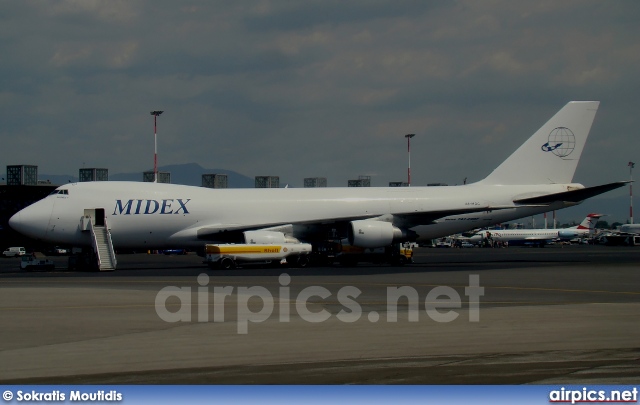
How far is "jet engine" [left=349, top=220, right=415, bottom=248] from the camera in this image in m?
47.6

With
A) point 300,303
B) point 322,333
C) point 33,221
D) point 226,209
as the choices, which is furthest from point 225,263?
point 322,333

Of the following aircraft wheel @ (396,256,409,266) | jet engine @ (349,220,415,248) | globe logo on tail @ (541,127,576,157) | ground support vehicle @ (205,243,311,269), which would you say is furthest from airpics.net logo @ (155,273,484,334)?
globe logo on tail @ (541,127,576,157)

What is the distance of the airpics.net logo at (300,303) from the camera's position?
20.5 meters

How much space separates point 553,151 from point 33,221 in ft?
112

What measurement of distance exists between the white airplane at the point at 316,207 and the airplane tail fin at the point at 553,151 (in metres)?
0.07

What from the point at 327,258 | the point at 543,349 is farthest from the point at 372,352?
the point at 327,258

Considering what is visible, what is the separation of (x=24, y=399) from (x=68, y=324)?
366 inches

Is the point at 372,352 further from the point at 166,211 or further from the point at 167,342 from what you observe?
the point at 166,211

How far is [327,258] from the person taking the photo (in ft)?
165

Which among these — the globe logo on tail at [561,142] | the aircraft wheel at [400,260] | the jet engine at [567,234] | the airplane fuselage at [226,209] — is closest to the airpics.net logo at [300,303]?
the aircraft wheel at [400,260]

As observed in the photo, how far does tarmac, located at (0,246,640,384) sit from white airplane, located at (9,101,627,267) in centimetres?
1599

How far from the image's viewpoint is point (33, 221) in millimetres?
47562

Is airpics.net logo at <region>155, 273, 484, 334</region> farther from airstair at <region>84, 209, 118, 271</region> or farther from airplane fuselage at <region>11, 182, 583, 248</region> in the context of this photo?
airplane fuselage at <region>11, 182, 583, 248</region>

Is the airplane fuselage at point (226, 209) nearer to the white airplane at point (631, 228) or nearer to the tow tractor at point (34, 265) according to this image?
the tow tractor at point (34, 265)
